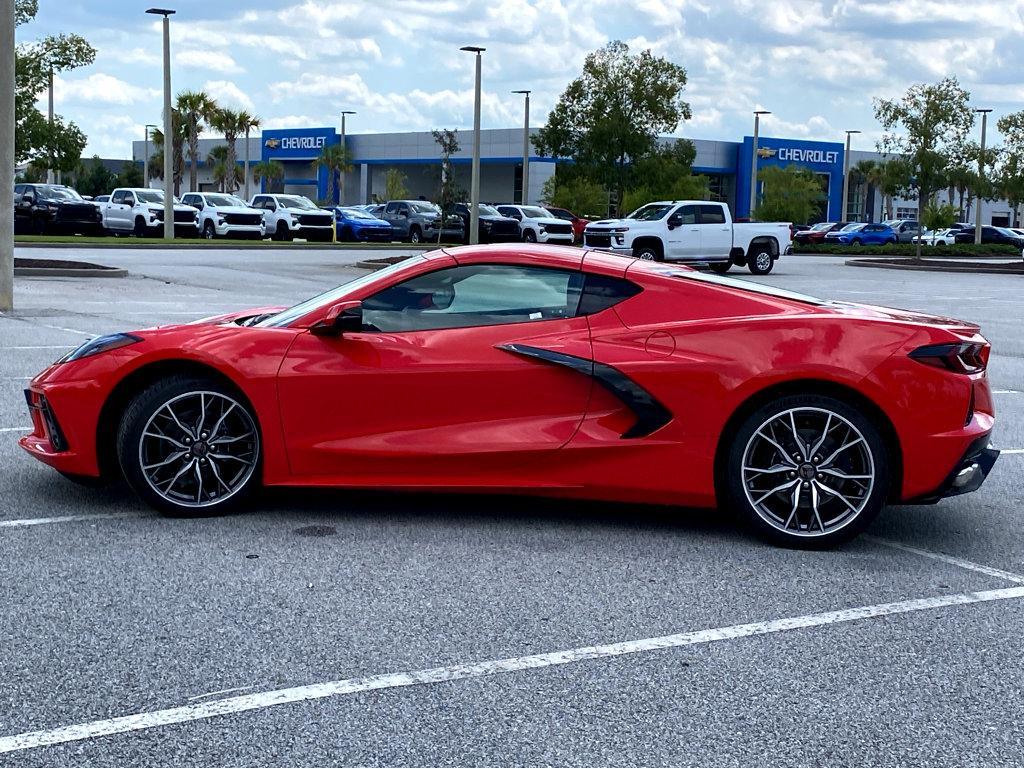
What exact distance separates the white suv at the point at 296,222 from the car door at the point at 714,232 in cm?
1942

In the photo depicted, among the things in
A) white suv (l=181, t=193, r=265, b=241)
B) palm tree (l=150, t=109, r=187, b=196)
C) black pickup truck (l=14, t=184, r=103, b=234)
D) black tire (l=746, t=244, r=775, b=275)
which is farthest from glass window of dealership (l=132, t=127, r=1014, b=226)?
black tire (l=746, t=244, r=775, b=275)

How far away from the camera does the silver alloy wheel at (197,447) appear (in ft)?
21.1

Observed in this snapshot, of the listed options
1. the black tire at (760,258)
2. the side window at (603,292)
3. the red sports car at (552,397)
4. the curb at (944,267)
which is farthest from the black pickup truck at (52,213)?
the side window at (603,292)

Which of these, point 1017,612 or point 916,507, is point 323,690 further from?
point 916,507

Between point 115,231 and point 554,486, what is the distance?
152 ft

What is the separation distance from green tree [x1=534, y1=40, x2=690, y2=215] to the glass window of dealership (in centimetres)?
3186

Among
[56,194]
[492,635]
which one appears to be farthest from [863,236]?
[492,635]

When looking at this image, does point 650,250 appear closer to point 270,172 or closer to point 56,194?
point 56,194

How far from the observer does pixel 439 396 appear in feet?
20.9

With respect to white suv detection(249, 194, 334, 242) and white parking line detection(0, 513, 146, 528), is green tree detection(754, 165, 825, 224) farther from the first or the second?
white parking line detection(0, 513, 146, 528)

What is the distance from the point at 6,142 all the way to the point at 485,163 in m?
72.6

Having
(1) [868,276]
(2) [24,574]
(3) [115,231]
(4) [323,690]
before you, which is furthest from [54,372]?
(3) [115,231]

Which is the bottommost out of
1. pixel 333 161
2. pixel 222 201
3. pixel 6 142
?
pixel 222 201

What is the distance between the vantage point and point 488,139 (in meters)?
85.2
